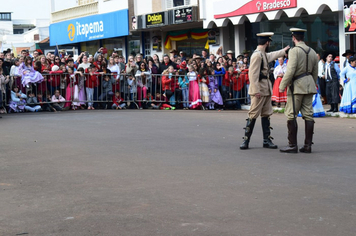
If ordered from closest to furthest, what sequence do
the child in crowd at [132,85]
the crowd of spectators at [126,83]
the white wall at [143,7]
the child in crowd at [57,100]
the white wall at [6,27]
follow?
the crowd of spectators at [126,83] → the child in crowd at [57,100] → the child in crowd at [132,85] → the white wall at [143,7] → the white wall at [6,27]

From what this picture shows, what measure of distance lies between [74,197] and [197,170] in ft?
6.91

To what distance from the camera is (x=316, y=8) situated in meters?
20.7

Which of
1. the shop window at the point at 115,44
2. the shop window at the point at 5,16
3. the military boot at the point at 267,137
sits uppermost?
the shop window at the point at 5,16

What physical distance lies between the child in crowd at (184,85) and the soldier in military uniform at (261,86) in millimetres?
10181

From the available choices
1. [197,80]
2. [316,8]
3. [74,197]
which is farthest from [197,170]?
[316,8]

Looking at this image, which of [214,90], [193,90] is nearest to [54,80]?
[193,90]

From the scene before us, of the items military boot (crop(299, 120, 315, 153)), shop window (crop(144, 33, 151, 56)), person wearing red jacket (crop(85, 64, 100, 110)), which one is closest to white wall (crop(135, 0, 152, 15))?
shop window (crop(144, 33, 151, 56))

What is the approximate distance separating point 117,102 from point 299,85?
11618mm

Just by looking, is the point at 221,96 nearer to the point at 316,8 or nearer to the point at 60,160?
the point at 316,8

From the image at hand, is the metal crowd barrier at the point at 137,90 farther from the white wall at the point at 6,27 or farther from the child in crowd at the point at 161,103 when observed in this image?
the white wall at the point at 6,27

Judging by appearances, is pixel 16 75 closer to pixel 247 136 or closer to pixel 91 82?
pixel 91 82

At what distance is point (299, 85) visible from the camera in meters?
9.72

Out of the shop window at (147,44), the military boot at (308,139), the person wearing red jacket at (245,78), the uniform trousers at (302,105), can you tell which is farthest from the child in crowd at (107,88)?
the shop window at (147,44)

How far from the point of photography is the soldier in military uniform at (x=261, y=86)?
1011 centimetres
